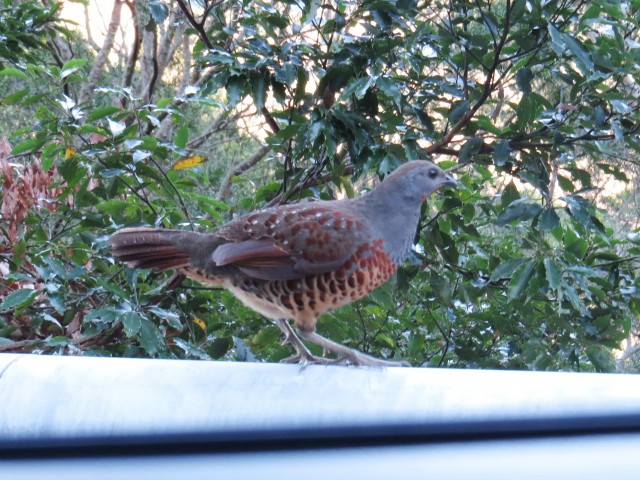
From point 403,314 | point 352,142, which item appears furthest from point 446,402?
point 403,314

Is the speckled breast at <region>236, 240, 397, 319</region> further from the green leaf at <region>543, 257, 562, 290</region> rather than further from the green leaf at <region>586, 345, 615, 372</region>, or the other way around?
the green leaf at <region>586, 345, 615, 372</region>

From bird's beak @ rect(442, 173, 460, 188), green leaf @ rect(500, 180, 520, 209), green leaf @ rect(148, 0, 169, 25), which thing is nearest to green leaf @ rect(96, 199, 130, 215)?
green leaf @ rect(148, 0, 169, 25)

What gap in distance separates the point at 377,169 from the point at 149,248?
1190 millimetres

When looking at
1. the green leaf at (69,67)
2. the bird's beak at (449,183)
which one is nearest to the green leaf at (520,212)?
the bird's beak at (449,183)

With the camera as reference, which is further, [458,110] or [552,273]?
[458,110]

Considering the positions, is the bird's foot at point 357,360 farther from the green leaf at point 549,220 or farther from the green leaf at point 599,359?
the green leaf at point 599,359

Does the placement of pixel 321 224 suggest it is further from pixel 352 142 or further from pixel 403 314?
pixel 403 314

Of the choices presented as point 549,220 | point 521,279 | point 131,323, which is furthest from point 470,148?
point 131,323

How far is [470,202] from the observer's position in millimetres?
3676

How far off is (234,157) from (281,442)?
7949 mm

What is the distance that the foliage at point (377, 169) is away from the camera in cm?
297

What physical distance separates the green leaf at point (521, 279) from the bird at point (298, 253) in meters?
0.50

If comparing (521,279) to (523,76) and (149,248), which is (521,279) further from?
(149,248)

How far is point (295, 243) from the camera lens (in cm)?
251
